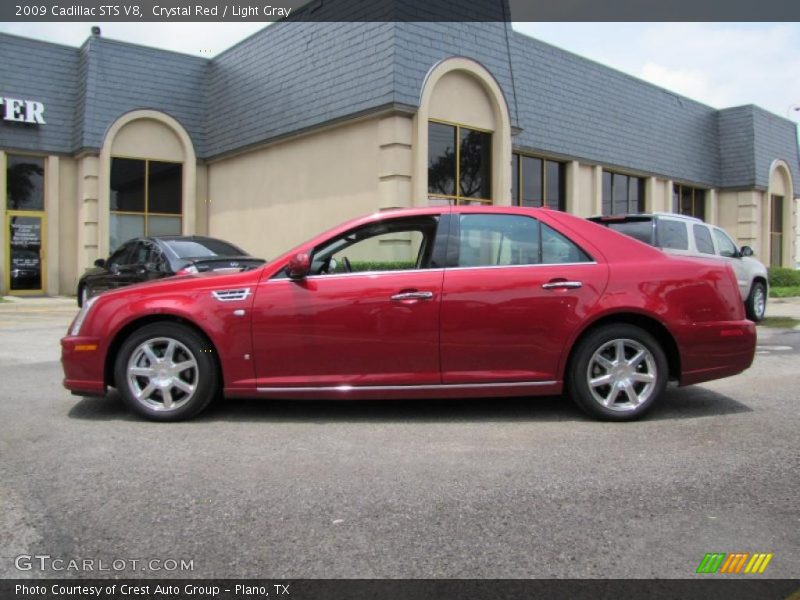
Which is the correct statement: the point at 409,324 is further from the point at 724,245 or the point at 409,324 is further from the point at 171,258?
the point at 724,245

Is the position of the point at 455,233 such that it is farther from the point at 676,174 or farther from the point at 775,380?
the point at 676,174

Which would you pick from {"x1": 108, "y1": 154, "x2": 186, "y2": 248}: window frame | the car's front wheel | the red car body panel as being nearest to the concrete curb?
the car's front wheel

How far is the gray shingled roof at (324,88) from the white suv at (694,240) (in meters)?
5.30

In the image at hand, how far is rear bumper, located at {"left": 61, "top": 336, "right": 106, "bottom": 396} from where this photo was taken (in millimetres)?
5125

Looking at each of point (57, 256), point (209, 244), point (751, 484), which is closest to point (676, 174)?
point (209, 244)

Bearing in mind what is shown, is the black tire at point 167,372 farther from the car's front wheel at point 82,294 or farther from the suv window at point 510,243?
the car's front wheel at point 82,294

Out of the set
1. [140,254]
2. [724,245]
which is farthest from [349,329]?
[724,245]

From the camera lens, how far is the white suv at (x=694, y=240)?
10.0 metres

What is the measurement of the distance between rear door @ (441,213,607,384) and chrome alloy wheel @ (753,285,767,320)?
8.92 meters

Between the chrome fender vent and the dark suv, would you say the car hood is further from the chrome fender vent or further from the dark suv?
the dark suv
